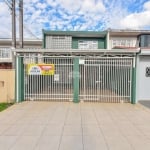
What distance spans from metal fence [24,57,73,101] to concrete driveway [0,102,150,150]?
6.87 ft

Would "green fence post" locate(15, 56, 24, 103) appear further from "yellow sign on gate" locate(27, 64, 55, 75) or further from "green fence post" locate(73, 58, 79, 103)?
"green fence post" locate(73, 58, 79, 103)

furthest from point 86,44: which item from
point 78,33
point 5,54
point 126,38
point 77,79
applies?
point 77,79

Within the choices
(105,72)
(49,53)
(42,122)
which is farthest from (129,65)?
(42,122)

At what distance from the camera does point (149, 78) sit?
1291 cm

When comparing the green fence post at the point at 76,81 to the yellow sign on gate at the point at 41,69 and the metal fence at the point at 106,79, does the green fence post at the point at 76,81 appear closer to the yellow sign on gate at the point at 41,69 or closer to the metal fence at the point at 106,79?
the metal fence at the point at 106,79

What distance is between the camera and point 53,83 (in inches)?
492

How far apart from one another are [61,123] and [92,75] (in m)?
Answer: 5.35

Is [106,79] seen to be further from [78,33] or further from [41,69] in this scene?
[78,33]

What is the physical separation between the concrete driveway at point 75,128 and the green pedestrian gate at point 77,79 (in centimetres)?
195

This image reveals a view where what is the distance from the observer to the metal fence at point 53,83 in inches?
494

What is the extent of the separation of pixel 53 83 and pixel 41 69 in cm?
104

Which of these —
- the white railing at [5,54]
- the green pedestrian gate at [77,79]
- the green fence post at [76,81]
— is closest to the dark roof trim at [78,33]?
the white railing at [5,54]

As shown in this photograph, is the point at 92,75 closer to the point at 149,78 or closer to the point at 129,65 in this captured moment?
the point at 129,65

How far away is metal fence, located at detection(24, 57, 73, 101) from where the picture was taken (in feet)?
41.1
